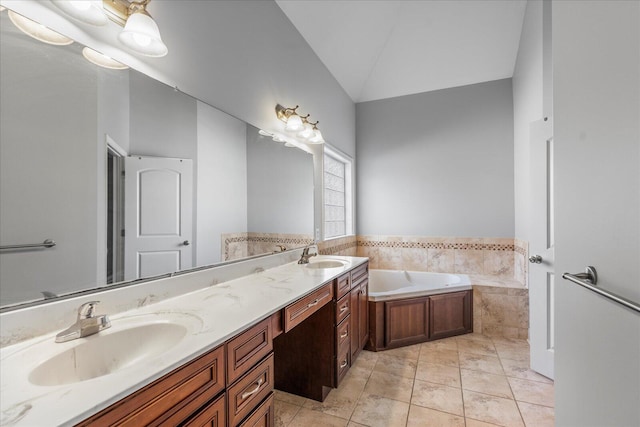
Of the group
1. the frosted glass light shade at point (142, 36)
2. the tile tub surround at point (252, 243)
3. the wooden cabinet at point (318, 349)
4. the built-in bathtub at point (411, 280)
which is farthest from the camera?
the built-in bathtub at point (411, 280)

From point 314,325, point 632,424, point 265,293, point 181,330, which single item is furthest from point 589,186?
point 314,325

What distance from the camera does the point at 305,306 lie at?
1470 mm

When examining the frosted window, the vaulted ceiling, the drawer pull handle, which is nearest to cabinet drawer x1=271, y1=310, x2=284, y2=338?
the drawer pull handle

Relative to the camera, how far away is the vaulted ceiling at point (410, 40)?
106 inches

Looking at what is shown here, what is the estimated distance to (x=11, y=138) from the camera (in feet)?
2.77

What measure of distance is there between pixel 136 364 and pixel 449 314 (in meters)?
2.88

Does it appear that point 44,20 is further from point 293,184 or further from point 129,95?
point 293,184

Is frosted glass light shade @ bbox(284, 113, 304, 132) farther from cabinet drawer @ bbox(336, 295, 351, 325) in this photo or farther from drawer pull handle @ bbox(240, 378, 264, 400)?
drawer pull handle @ bbox(240, 378, 264, 400)

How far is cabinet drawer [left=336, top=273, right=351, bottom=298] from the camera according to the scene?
1.91m

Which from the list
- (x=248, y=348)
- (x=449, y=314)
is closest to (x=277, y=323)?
(x=248, y=348)

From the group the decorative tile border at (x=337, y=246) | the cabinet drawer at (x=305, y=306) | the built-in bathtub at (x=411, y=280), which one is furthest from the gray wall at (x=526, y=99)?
the cabinet drawer at (x=305, y=306)

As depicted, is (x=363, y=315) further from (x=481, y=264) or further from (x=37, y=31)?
(x=37, y=31)

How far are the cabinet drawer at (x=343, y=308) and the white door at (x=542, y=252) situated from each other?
57.7 inches

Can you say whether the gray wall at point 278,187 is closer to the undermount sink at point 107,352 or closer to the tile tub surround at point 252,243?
the tile tub surround at point 252,243
